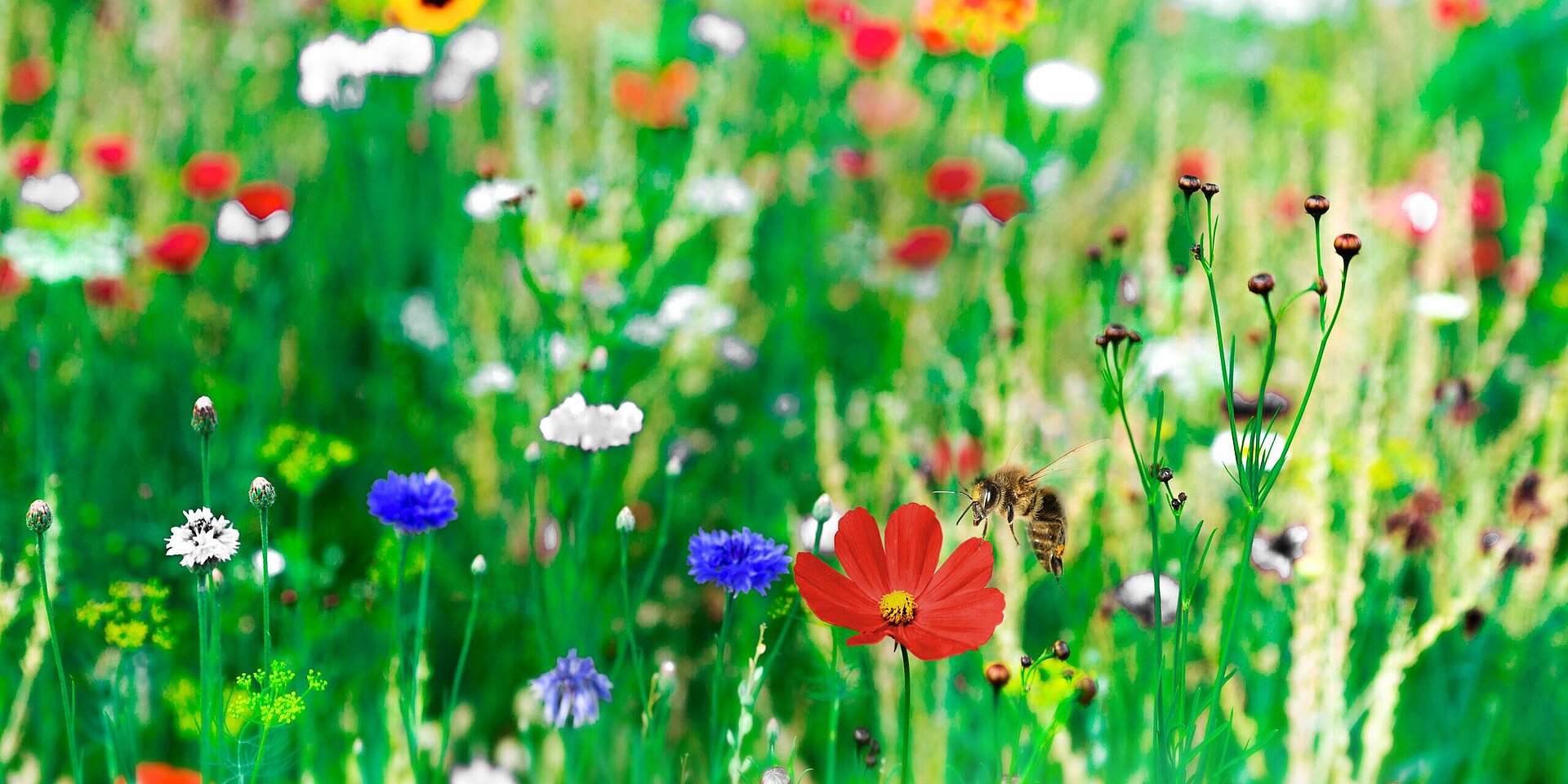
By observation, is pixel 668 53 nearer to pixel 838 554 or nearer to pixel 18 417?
pixel 18 417

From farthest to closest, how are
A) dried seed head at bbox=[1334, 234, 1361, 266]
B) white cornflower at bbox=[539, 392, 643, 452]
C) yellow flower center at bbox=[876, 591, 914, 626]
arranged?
white cornflower at bbox=[539, 392, 643, 452], yellow flower center at bbox=[876, 591, 914, 626], dried seed head at bbox=[1334, 234, 1361, 266]

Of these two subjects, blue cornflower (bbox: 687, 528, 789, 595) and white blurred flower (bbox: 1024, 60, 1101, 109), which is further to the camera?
white blurred flower (bbox: 1024, 60, 1101, 109)

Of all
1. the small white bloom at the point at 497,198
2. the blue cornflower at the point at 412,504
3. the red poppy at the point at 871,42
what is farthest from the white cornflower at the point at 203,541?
the red poppy at the point at 871,42

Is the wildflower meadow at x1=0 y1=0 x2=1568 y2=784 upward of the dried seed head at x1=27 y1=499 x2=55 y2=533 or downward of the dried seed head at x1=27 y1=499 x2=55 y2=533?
upward

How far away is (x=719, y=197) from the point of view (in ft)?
6.82

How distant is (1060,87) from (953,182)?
0.37 meters

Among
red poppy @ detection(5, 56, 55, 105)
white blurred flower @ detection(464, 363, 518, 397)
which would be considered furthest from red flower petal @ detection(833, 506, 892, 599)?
red poppy @ detection(5, 56, 55, 105)

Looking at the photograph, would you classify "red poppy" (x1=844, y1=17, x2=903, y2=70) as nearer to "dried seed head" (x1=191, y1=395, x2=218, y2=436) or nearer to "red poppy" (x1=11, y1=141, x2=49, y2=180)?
"red poppy" (x1=11, y1=141, x2=49, y2=180)

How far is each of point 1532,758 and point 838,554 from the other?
4.01 ft

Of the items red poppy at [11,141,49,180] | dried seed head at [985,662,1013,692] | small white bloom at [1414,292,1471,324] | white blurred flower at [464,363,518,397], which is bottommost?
dried seed head at [985,662,1013,692]

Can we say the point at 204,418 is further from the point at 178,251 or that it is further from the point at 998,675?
the point at 178,251

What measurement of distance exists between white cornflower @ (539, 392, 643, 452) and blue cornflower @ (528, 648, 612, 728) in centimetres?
19

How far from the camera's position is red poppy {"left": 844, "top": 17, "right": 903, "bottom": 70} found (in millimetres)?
2520

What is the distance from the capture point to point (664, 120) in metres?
2.15
